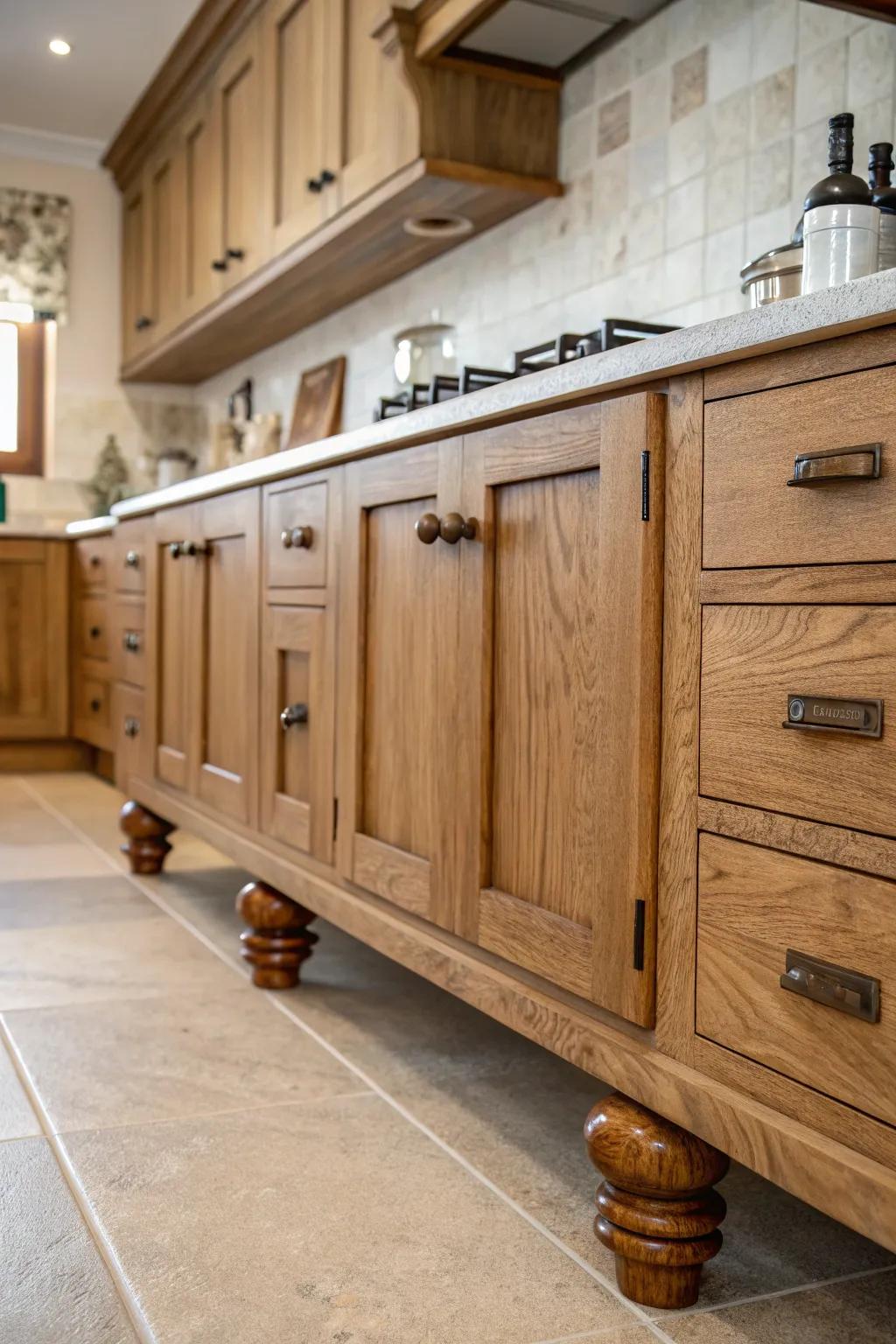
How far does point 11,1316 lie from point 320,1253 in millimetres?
266

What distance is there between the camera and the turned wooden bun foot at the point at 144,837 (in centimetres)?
276

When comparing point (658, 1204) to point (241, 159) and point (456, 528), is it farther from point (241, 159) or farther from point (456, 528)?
point (241, 159)

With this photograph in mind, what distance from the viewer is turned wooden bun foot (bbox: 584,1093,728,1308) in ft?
3.43

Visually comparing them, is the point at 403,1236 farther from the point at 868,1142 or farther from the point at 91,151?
the point at 91,151

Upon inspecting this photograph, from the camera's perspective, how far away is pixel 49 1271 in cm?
109

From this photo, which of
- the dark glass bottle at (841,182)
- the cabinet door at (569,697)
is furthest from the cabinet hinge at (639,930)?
the dark glass bottle at (841,182)

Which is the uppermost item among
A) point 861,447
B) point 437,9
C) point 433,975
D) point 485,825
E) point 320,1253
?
point 437,9

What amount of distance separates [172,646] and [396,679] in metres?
1.06

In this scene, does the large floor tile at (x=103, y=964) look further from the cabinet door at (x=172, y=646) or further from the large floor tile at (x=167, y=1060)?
the cabinet door at (x=172, y=646)

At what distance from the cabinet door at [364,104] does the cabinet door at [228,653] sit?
0.85 m

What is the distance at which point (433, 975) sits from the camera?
57.2 inches

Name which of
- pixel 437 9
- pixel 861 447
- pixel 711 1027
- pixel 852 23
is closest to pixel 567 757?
Answer: pixel 711 1027

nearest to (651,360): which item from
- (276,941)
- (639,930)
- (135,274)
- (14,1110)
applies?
(639,930)

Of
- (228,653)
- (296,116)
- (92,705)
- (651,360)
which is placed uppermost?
(296,116)
